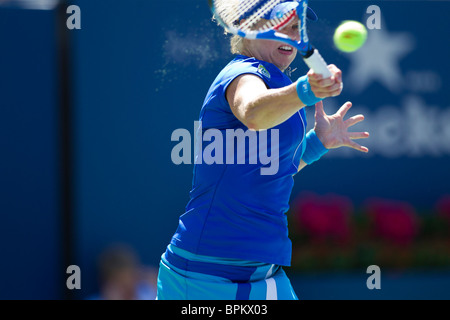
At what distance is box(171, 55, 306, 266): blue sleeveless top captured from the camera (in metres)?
2.19

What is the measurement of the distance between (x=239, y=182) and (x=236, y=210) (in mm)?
89

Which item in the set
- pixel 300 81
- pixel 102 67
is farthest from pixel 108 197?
pixel 300 81

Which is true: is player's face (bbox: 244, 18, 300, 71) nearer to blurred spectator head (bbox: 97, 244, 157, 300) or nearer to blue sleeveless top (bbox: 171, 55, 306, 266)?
blue sleeveless top (bbox: 171, 55, 306, 266)

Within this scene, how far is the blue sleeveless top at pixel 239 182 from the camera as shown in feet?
7.18

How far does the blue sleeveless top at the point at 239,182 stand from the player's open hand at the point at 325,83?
300 mm

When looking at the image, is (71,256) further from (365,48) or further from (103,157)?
(365,48)

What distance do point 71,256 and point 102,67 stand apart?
1.16 metres

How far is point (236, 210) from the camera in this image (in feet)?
7.26

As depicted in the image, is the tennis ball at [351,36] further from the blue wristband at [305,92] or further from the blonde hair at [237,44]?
the blonde hair at [237,44]
